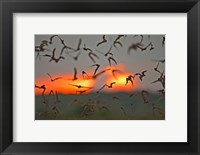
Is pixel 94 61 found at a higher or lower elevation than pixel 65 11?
lower

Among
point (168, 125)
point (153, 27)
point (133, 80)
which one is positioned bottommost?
point (168, 125)

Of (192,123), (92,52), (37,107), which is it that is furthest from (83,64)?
(192,123)

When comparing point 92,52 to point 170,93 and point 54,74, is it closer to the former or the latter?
point 54,74

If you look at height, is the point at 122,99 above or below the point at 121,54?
below

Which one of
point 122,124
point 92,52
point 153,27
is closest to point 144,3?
point 153,27

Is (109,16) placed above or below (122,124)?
above

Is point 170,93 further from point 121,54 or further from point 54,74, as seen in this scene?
point 54,74
